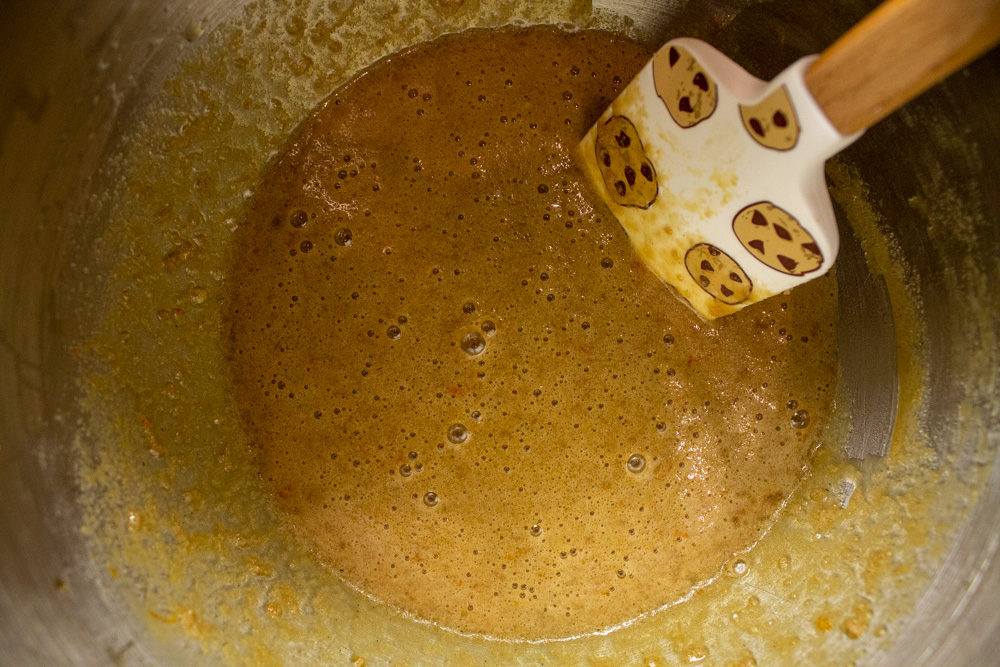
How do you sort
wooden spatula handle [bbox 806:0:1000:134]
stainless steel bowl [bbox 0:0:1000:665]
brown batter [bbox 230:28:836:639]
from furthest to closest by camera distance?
1. brown batter [bbox 230:28:836:639]
2. stainless steel bowl [bbox 0:0:1000:665]
3. wooden spatula handle [bbox 806:0:1000:134]

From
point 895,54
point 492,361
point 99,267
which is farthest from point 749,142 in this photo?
point 99,267

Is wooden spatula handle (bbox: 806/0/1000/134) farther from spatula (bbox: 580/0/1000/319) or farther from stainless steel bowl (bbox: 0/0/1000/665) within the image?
stainless steel bowl (bbox: 0/0/1000/665)

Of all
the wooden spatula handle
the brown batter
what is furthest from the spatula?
the brown batter

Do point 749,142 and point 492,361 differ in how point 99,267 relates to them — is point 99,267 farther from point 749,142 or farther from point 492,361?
point 749,142

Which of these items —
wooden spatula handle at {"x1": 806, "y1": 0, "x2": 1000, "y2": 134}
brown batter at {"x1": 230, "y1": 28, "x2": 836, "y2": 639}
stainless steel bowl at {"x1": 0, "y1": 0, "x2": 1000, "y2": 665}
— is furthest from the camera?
brown batter at {"x1": 230, "y1": 28, "x2": 836, "y2": 639}

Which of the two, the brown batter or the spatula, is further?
the brown batter

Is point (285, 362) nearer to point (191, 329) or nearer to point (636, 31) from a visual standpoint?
point (191, 329)

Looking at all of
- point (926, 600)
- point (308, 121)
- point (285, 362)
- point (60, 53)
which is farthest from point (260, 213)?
point (926, 600)
